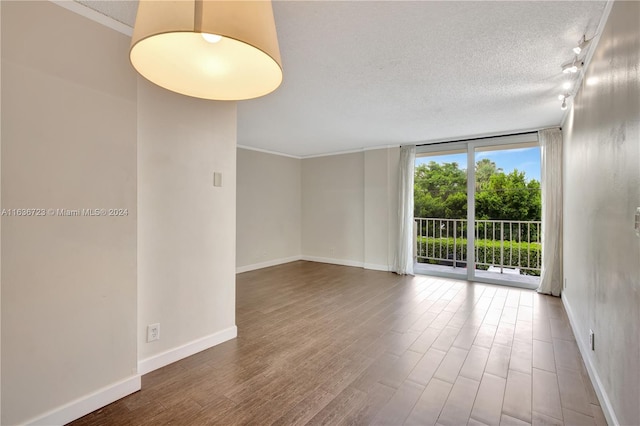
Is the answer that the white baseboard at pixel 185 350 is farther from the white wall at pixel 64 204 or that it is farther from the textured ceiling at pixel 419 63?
the textured ceiling at pixel 419 63

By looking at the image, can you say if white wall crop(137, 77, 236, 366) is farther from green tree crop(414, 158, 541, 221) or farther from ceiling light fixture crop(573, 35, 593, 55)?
green tree crop(414, 158, 541, 221)

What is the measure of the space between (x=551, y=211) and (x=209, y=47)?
15.8 feet

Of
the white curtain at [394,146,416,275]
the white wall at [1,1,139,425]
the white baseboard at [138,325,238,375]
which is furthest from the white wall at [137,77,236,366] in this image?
the white curtain at [394,146,416,275]

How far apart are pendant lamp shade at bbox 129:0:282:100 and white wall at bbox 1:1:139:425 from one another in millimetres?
715

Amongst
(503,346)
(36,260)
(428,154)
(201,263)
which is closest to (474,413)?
(503,346)

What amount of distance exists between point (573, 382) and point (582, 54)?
245cm

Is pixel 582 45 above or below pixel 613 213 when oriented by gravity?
above

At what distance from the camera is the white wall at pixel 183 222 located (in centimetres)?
214

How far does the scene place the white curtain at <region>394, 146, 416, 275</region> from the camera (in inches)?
211

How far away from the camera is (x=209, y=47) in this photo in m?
1.39

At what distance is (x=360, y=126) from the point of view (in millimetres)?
4348

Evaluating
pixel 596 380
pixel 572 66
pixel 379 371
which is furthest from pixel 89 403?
pixel 572 66

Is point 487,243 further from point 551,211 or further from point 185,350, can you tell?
point 185,350

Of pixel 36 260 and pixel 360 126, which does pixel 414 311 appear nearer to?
pixel 360 126
